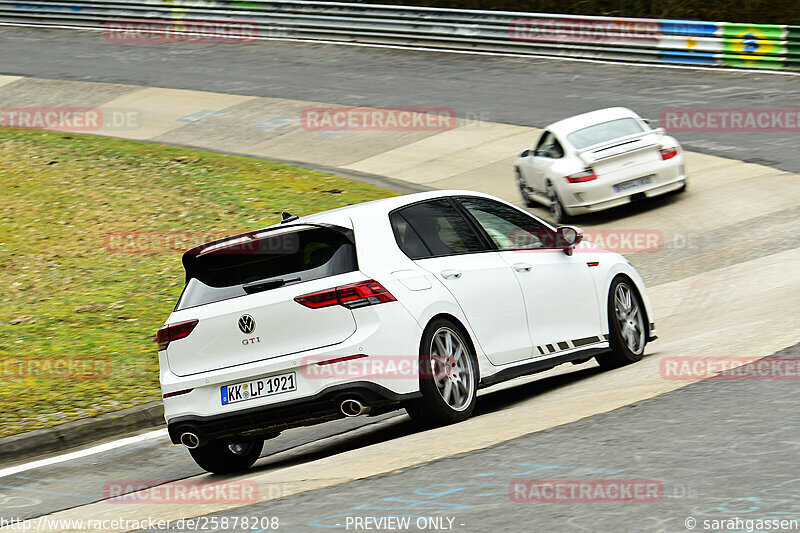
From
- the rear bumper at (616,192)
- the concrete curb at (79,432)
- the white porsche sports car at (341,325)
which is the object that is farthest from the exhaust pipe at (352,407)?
the rear bumper at (616,192)

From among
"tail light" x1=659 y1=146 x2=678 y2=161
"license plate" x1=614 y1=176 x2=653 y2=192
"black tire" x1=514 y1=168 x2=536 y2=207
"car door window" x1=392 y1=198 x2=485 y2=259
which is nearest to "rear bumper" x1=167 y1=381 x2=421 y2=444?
"car door window" x1=392 y1=198 x2=485 y2=259

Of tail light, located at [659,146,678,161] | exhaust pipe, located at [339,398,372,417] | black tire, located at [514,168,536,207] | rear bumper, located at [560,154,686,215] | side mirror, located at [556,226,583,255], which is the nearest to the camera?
exhaust pipe, located at [339,398,372,417]

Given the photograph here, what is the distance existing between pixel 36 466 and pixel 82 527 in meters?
2.53

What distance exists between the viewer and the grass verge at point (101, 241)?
37.1 feet

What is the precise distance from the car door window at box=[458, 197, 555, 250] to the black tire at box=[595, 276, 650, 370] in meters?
0.88

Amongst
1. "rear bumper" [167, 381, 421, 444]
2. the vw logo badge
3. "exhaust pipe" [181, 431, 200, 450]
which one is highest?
the vw logo badge

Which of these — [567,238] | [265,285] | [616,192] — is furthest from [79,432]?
[616,192]

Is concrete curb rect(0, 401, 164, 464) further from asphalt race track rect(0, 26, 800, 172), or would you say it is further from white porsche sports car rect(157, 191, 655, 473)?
asphalt race track rect(0, 26, 800, 172)

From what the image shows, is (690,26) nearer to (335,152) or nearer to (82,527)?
(335,152)

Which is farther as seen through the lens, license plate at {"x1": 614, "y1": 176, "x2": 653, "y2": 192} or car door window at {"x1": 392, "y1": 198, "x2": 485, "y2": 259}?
license plate at {"x1": 614, "y1": 176, "x2": 653, "y2": 192}

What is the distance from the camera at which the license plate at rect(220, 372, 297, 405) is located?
24.3 ft

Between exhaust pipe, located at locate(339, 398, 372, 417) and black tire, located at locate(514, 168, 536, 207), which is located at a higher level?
exhaust pipe, located at locate(339, 398, 372, 417)

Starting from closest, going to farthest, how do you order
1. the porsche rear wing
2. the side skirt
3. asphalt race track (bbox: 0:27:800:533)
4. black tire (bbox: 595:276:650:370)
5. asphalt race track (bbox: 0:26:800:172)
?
asphalt race track (bbox: 0:27:800:533) → the side skirt → black tire (bbox: 595:276:650:370) → the porsche rear wing → asphalt race track (bbox: 0:26:800:172)

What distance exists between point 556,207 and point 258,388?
11.6 metres
